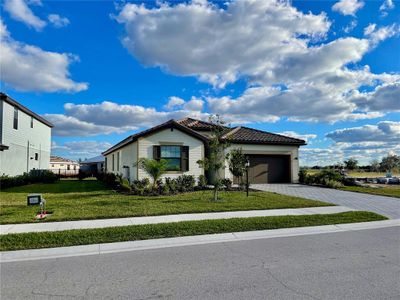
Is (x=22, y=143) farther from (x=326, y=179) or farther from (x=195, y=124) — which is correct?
(x=326, y=179)

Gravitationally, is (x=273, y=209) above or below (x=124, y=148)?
below

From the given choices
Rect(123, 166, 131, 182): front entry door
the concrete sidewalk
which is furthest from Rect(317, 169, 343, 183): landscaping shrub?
Rect(123, 166, 131, 182): front entry door

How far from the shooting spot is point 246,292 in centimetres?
422

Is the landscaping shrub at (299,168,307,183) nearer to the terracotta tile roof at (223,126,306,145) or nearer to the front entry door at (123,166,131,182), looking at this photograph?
the terracotta tile roof at (223,126,306,145)

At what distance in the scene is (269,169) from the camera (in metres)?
22.8

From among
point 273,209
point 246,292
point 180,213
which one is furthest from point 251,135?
point 246,292

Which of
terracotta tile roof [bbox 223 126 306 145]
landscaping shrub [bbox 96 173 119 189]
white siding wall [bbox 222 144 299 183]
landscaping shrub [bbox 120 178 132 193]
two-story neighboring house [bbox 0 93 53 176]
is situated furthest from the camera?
white siding wall [bbox 222 144 299 183]

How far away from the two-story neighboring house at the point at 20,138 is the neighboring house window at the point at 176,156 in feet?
34.5

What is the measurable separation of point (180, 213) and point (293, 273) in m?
5.50

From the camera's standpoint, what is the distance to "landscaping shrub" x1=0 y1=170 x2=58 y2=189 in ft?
63.2

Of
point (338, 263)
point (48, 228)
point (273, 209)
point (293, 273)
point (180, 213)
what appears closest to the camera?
point (293, 273)

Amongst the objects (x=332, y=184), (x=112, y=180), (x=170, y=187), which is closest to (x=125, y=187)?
(x=170, y=187)

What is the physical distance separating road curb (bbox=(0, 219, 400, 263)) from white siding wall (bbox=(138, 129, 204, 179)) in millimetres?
10696

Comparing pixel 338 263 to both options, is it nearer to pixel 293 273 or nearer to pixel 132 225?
pixel 293 273
